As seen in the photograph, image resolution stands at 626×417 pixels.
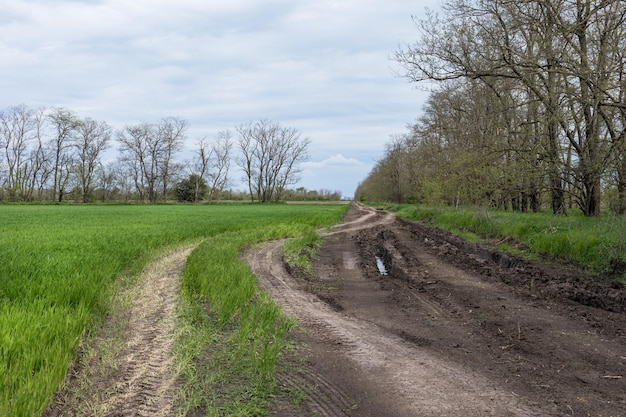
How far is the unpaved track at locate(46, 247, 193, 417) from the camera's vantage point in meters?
3.45

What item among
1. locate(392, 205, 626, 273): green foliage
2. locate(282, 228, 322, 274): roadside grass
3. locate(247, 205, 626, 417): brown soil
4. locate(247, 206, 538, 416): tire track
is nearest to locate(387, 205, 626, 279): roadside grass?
locate(392, 205, 626, 273): green foliage

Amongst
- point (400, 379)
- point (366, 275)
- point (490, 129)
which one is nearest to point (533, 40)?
point (490, 129)

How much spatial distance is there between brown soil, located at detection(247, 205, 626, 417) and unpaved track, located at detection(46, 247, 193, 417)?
122cm

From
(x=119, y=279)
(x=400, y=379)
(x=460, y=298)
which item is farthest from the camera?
(x=119, y=279)

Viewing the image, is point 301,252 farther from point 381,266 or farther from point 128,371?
point 128,371

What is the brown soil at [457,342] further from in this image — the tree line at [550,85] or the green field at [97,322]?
the tree line at [550,85]

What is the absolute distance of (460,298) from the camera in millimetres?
7449

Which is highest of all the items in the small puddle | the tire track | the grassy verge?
the grassy verge

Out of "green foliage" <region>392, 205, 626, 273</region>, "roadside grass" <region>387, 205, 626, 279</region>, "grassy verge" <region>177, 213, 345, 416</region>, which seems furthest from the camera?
"green foliage" <region>392, 205, 626, 273</region>

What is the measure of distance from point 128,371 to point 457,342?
12.9 feet

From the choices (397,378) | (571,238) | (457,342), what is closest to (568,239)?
(571,238)

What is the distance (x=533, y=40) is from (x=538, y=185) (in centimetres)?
576

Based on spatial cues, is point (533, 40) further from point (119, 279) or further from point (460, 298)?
point (119, 279)

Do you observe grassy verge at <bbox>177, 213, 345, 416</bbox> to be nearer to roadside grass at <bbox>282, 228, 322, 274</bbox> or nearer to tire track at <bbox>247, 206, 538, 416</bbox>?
tire track at <bbox>247, 206, 538, 416</bbox>
